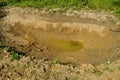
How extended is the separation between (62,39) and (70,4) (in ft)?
10.8

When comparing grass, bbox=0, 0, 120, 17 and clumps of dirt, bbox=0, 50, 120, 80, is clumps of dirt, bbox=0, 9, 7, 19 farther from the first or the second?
clumps of dirt, bbox=0, 50, 120, 80

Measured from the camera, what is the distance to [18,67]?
38.0 ft

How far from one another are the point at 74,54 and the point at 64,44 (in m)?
1.24

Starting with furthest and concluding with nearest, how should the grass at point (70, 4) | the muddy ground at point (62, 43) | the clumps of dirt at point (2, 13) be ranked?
the clumps of dirt at point (2, 13)
the grass at point (70, 4)
the muddy ground at point (62, 43)

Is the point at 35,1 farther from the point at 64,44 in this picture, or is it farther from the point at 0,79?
the point at 0,79

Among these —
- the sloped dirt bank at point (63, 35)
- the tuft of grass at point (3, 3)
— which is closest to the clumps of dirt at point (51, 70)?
the sloped dirt bank at point (63, 35)

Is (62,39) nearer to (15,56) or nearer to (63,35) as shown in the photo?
(63,35)

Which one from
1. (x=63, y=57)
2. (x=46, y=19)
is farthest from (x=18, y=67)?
(x=46, y=19)

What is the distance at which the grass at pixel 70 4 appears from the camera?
1691 centimetres

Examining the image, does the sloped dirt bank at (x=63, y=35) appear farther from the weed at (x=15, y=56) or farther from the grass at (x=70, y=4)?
the weed at (x=15, y=56)

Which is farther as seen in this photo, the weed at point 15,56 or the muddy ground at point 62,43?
the weed at point 15,56

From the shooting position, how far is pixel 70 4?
17.6 m

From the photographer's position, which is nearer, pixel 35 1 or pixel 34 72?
pixel 34 72

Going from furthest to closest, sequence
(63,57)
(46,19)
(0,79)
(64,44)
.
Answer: (46,19) → (64,44) → (63,57) → (0,79)
